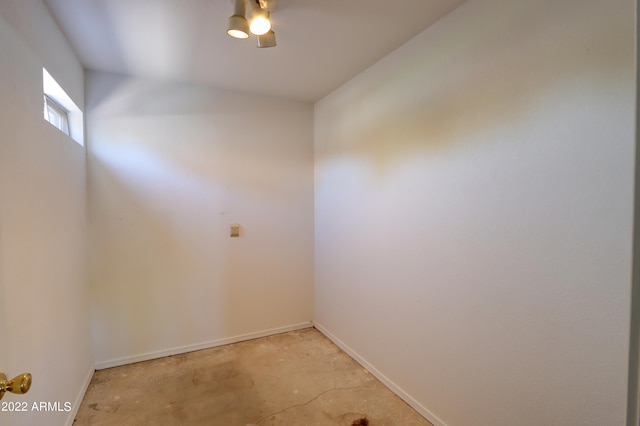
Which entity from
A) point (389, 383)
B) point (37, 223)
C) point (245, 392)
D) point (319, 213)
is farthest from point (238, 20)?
point (389, 383)

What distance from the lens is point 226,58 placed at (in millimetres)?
2227

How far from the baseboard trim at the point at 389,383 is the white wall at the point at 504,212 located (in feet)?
0.06

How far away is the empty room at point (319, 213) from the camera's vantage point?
3.86 feet

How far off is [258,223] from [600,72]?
264 cm

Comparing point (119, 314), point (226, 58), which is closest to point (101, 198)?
point (119, 314)

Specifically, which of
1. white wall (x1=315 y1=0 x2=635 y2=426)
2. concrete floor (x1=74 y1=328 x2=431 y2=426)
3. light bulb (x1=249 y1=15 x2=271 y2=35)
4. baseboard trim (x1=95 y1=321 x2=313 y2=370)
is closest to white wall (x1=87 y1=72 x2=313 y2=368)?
baseboard trim (x1=95 y1=321 x2=313 y2=370)

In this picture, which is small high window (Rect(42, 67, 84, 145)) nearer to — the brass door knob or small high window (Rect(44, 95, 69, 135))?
small high window (Rect(44, 95, 69, 135))

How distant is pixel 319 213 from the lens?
125 inches

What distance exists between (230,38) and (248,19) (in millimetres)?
393

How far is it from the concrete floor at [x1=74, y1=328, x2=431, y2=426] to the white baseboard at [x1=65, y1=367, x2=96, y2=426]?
0.03m

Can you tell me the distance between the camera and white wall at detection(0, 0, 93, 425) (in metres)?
1.18

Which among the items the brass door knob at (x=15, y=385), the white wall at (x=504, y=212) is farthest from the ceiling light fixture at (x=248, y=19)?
the brass door knob at (x=15, y=385)

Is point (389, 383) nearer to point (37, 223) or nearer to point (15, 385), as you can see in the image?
point (15, 385)

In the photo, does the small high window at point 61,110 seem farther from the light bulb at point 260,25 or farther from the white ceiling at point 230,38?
the light bulb at point 260,25
